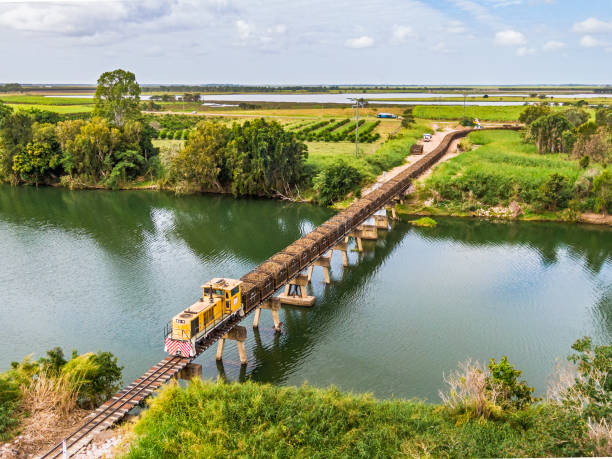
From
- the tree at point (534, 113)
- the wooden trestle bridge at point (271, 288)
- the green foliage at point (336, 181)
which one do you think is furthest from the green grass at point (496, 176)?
the tree at point (534, 113)

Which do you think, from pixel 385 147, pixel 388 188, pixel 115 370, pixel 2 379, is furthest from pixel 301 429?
pixel 385 147

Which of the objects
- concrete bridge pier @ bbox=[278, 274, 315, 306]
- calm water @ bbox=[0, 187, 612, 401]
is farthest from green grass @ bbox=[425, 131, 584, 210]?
concrete bridge pier @ bbox=[278, 274, 315, 306]

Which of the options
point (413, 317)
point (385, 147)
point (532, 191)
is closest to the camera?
point (413, 317)

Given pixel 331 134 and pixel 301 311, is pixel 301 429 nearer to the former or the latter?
pixel 301 311

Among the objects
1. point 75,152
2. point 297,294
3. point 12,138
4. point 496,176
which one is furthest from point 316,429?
point 12,138

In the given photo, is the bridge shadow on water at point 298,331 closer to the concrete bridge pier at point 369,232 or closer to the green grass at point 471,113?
the concrete bridge pier at point 369,232

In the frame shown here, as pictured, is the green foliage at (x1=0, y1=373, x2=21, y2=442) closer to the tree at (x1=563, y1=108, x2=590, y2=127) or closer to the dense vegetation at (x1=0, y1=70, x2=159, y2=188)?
the dense vegetation at (x1=0, y1=70, x2=159, y2=188)

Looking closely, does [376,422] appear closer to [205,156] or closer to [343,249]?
[343,249]
